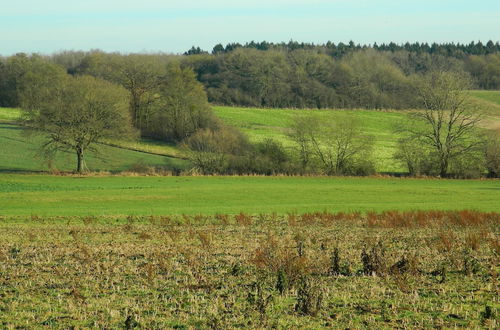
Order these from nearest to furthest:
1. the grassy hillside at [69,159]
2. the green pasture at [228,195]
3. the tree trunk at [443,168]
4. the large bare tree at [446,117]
Answer: the green pasture at [228,195] < the tree trunk at [443,168] < the large bare tree at [446,117] < the grassy hillside at [69,159]

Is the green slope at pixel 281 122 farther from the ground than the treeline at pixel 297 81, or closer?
closer

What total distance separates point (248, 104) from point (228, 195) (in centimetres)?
7196

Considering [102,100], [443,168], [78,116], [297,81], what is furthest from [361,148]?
[297,81]

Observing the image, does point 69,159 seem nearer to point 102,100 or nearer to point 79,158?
point 79,158

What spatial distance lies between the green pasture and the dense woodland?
5823 millimetres

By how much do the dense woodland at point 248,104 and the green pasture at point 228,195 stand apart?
5823 mm

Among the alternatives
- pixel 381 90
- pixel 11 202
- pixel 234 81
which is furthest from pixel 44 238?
pixel 381 90

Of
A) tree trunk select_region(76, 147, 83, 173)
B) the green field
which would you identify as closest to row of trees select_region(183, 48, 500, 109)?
the green field

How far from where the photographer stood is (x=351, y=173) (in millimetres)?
65188

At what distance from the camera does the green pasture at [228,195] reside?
36.4 meters

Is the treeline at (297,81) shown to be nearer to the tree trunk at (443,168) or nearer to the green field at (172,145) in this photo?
the green field at (172,145)

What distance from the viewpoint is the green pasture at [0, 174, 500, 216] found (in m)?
36.4

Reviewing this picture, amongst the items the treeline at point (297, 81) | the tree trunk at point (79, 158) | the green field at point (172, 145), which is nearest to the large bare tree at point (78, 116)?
the tree trunk at point (79, 158)

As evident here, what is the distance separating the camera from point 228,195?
4472 centimetres
